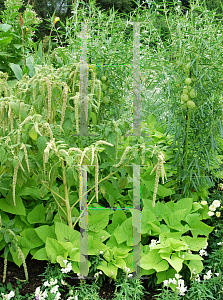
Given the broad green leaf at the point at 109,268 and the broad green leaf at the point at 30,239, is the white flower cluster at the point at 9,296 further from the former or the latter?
the broad green leaf at the point at 109,268

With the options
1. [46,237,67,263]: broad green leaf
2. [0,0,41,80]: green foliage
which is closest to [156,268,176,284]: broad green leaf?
[46,237,67,263]: broad green leaf

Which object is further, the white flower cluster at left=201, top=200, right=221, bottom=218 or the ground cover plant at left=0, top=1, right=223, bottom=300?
the white flower cluster at left=201, top=200, right=221, bottom=218

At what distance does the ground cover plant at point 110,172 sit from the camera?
54.2 inches

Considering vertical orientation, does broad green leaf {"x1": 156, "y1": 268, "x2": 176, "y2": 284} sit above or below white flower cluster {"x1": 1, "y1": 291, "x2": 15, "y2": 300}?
below

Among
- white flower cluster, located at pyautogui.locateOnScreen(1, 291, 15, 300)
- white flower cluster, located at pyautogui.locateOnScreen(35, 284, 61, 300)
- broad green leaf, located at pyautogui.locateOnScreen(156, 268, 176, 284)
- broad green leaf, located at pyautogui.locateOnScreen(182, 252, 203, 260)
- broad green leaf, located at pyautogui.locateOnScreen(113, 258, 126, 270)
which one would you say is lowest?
broad green leaf, located at pyautogui.locateOnScreen(156, 268, 176, 284)

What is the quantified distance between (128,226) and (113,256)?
19 cm

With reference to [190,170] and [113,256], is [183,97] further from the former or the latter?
[113,256]

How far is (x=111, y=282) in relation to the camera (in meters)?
1.57

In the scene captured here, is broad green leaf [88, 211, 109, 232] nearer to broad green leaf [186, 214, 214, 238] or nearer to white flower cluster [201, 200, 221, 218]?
broad green leaf [186, 214, 214, 238]

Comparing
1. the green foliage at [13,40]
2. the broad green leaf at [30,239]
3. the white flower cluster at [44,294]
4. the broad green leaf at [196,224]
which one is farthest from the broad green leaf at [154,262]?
the green foliage at [13,40]

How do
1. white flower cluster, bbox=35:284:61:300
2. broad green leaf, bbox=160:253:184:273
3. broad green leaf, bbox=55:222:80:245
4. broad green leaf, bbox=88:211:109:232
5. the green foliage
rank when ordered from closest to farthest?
1. white flower cluster, bbox=35:284:61:300
2. broad green leaf, bbox=160:253:184:273
3. broad green leaf, bbox=55:222:80:245
4. broad green leaf, bbox=88:211:109:232
5. the green foliage

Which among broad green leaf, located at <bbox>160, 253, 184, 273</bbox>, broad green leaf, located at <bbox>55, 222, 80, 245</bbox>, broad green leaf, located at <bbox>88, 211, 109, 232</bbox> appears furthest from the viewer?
broad green leaf, located at <bbox>88, 211, 109, 232</bbox>

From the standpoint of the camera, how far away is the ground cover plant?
1377mm

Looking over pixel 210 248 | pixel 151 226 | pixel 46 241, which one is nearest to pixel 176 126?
pixel 151 226
